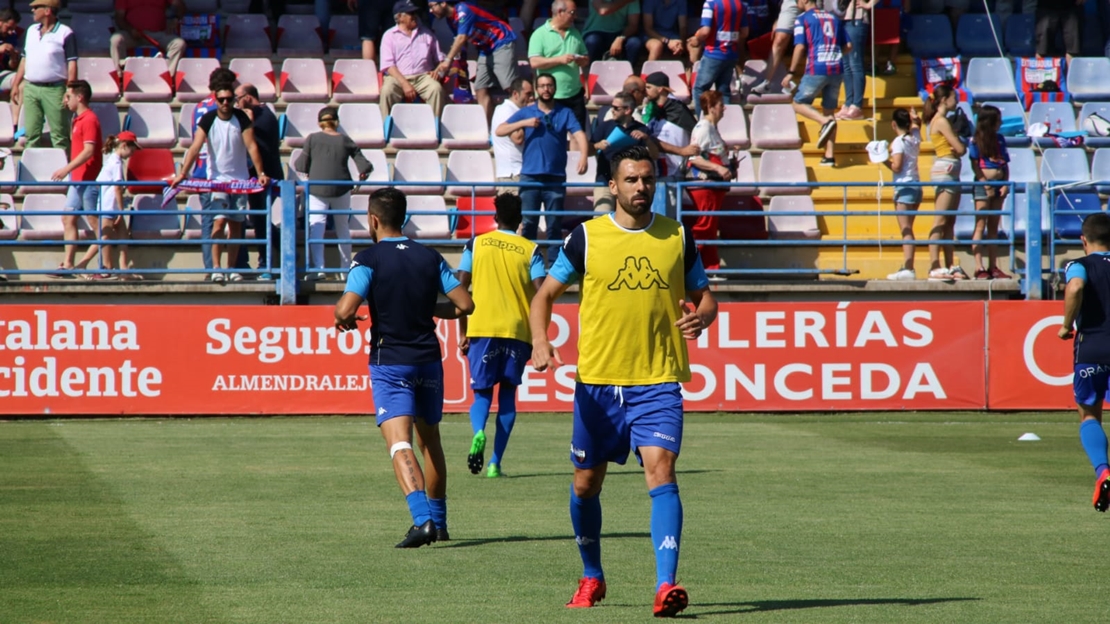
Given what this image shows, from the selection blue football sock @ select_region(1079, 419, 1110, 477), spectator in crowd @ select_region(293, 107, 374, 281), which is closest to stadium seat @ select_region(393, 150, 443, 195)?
spectator in crowd @ select_region(293, 107, 374, 281)

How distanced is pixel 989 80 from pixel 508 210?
47.4 feet

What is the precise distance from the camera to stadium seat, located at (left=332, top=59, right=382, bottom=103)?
2245 cm

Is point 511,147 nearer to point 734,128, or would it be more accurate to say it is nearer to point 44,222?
point 734,128

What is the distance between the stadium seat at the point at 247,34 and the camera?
23797 millimetres

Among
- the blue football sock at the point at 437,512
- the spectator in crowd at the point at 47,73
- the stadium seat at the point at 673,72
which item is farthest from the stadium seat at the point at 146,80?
the blue football sock at the point at 437,512

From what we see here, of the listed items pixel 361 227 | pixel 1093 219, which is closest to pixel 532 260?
pixel 1093 219

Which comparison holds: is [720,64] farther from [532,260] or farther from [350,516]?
[350,516]

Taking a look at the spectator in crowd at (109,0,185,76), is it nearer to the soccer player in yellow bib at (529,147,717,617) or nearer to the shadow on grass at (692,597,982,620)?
the soccer player in yellow bib at (529,147,717,617)

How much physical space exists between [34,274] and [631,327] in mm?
14392

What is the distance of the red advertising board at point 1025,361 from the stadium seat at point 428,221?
738 centimetres

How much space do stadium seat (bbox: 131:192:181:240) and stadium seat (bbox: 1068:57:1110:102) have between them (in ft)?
46.6

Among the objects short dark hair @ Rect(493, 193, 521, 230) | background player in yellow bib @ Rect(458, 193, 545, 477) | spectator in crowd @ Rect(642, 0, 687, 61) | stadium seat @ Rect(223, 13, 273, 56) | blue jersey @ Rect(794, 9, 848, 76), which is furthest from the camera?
stadium seat @ Rect(223, 13, 273, 56)

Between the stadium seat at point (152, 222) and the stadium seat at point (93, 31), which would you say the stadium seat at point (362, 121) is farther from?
the stadium seat at point (93, 31)

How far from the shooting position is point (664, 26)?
912 inches
